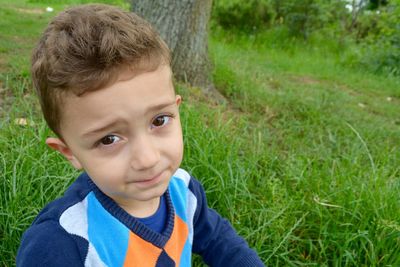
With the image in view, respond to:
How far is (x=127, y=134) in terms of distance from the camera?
1.12m

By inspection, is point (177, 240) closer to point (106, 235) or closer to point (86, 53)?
point (106, 235)

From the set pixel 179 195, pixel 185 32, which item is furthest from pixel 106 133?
pixel 185 32

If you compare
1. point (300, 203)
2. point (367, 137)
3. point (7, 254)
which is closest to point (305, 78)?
point (367, 137)

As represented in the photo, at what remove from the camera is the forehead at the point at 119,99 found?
1.06 meters

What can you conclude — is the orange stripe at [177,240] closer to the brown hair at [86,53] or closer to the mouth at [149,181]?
the mouth at [149,181]

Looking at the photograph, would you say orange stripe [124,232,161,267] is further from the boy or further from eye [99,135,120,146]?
eye [99,135,120,146]

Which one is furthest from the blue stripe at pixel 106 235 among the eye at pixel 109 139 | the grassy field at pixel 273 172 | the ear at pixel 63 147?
the grassy field at pixel 273 172

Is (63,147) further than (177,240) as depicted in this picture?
No

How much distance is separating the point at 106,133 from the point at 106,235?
0.31 metres

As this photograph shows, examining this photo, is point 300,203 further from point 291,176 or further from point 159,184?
point 159,184

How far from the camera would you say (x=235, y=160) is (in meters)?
2.47

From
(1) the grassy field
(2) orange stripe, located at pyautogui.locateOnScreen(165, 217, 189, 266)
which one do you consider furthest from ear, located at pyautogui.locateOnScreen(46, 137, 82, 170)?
(1) the grassy field

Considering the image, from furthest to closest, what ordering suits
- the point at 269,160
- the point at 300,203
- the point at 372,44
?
the point at 372,44, the point at 269,160, the point at 300,203

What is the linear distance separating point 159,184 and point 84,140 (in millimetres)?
234
